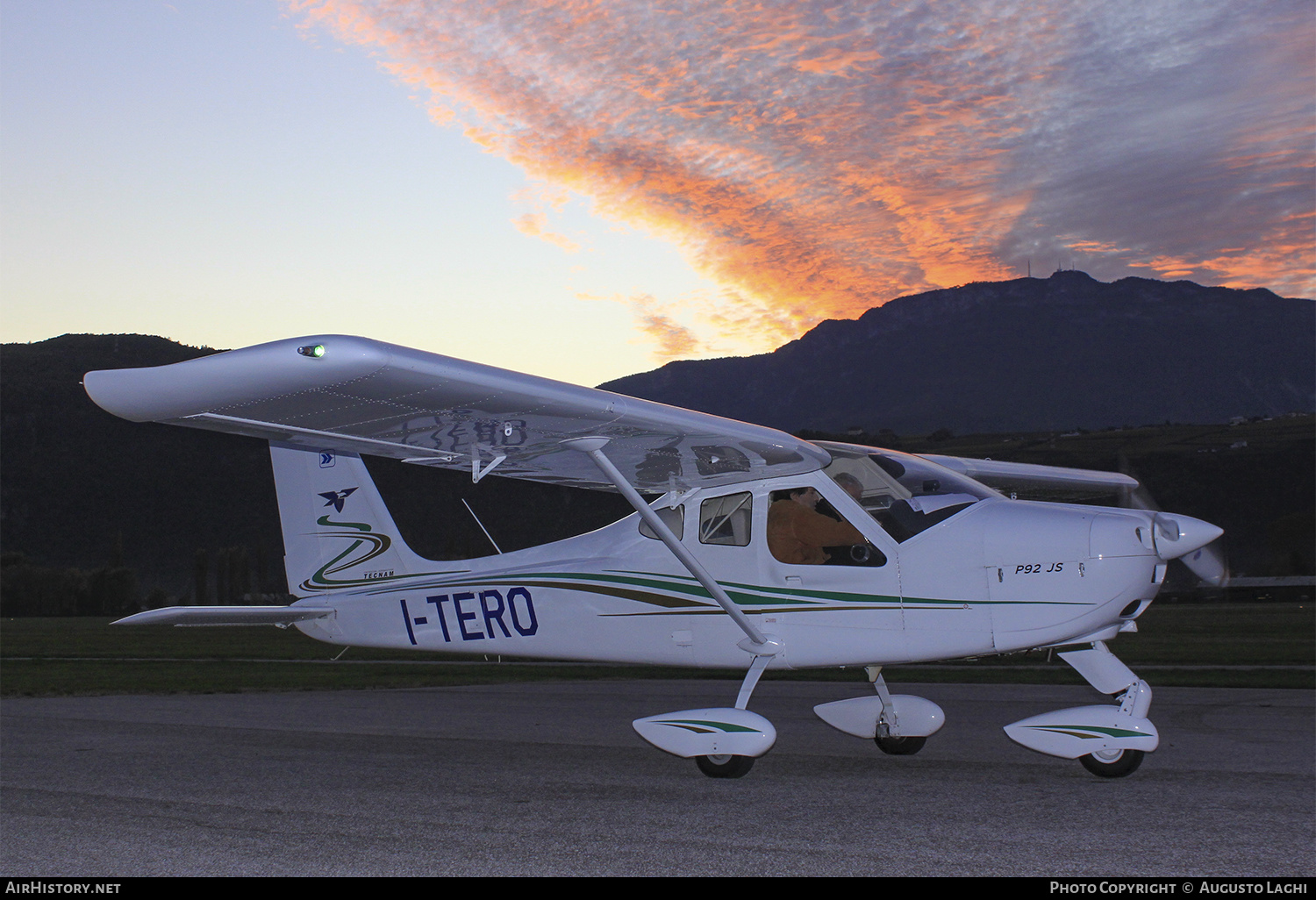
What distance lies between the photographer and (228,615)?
865 centimetres

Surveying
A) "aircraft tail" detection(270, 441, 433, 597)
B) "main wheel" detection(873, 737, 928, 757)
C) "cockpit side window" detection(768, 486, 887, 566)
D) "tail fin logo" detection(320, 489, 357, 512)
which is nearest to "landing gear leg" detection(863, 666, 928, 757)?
"main wheel" detection(873, 737, 928, 757)

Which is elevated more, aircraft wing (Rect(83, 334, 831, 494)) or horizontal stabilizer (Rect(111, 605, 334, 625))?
aircraft wing (Rect(83, 334, 831, 494))

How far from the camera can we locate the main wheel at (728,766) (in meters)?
7.22

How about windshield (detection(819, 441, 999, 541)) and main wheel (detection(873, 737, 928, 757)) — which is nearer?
windshield (detection(819, 441, 999, 541))

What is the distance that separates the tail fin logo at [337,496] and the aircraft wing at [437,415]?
2532mm

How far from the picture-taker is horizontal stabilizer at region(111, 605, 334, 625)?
8133 mm

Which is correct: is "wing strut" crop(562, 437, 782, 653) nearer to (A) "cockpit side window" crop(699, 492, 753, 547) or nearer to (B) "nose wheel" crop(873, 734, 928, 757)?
(A) "cockpit side window" crop(699, 492, 753, 547)

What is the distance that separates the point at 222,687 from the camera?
19.4m

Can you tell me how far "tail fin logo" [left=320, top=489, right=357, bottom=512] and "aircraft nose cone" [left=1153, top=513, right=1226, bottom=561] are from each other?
729cm

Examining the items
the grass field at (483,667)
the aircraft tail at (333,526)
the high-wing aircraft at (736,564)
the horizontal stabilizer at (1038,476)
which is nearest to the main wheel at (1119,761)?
the high-wing aircraft at (736,564)

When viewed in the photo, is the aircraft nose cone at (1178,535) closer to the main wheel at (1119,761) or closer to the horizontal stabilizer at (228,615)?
the main wheel at (1119,761)

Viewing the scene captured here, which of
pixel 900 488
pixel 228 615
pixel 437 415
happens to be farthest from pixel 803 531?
pixel 228 615
